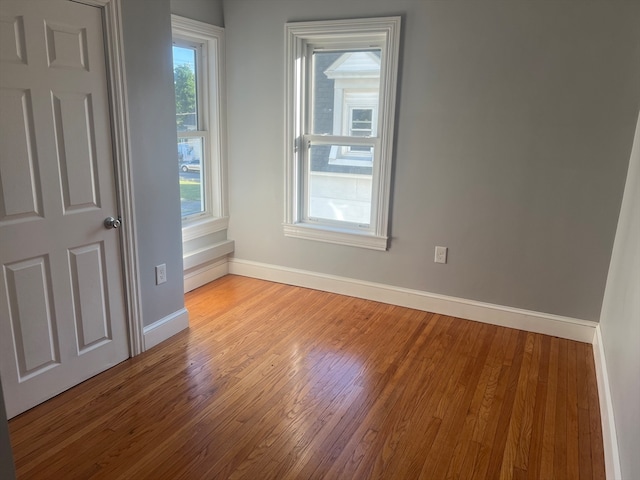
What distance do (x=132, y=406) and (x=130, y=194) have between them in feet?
3.62

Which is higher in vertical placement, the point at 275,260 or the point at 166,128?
the point at 166,128

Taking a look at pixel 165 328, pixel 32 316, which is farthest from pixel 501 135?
pixel 32 316

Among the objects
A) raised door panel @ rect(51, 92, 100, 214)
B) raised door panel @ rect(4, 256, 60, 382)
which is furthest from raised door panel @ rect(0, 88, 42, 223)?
raised door panel @ rect(4, 256, 60, 382)

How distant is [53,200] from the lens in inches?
87.1

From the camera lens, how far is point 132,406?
232cm

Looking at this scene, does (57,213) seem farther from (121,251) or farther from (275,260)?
(275,260)

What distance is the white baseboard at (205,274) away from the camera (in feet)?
12.4

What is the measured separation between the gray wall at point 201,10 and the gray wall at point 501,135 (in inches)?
4.2

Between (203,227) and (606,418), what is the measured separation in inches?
117

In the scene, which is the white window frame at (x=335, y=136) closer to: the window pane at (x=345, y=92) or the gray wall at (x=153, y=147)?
the window pane at (x=345, y=92)

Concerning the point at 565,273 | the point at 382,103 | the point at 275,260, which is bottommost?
the point at 275,260

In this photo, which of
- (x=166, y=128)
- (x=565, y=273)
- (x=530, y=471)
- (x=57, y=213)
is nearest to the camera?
(x=530, y=471)

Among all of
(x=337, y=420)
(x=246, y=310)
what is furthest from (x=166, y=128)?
(x=337, y=420)

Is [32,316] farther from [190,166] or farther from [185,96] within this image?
[185,96]
